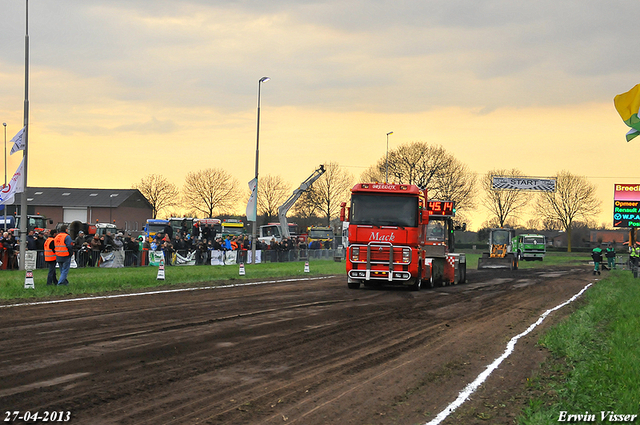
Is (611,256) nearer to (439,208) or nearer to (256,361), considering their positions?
(439,208)

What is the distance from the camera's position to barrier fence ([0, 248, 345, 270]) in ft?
92.7

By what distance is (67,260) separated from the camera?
20.1m

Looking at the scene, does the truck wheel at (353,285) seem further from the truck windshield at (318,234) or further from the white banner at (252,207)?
the truck windshield at (318,234)

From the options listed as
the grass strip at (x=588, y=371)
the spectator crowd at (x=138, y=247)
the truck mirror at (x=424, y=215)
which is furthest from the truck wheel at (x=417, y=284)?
the spectator crowd at (x=138, y=247)

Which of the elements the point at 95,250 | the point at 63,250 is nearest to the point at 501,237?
the point at 95,250

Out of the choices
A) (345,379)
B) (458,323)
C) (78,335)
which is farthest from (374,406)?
(458,323)

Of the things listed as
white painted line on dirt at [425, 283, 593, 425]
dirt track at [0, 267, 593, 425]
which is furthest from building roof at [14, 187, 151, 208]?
white painted line on dirt at [425, 283, 593, 425]

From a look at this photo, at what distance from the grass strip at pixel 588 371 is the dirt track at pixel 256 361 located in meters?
0.33

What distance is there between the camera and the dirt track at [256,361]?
688 centimetres

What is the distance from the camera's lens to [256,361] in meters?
9.37

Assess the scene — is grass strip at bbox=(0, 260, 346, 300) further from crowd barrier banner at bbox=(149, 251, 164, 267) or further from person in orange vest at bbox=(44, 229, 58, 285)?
crowd barrier banner at bbox=(149, 251, 164, 267)

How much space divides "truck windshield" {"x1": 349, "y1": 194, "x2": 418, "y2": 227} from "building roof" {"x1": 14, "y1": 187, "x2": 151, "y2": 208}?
78956 millimetres

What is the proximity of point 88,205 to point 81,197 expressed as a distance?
3.12 meters

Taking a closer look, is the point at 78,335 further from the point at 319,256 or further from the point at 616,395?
the point at 319,256
